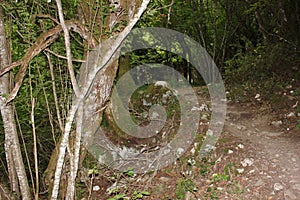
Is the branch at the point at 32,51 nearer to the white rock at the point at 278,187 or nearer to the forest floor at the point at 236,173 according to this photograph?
the forest floor at the point at 236,173

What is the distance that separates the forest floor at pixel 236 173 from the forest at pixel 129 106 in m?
0.02

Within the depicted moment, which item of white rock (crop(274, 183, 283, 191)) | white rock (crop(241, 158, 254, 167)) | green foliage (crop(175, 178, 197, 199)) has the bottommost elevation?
green foliage (crop(175, 178, 197, 199))

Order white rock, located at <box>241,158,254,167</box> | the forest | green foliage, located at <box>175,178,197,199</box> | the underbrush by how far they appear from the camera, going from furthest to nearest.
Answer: the underbrush → white rock, located at <box>241,158,254,167</box> → green foliage, located at <box>175,178,197,199</box> → the forest

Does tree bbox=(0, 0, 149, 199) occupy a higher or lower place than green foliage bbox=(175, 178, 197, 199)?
higher

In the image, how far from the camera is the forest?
12.1 ft

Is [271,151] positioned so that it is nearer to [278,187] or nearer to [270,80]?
[278,187]

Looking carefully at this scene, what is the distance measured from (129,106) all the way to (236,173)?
3597mm

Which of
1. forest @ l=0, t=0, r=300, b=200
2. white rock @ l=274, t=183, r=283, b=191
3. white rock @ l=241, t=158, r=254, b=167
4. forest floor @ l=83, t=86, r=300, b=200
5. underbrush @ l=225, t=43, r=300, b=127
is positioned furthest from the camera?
underbrush @ l=225, t=43, r=300, b=127

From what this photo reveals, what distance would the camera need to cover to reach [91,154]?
561 centimetres

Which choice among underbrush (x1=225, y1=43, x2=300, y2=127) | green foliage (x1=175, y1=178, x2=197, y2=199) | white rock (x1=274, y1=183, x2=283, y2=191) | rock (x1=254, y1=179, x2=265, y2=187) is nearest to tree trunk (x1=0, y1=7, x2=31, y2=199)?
green foliage (x1=175, y1=178, x2=197, y2=199)

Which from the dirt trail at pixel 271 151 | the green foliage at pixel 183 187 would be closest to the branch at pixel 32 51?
the green foliage at pixel 183 187

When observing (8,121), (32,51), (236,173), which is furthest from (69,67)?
(236,173)

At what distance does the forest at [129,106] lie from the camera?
3.70 metres

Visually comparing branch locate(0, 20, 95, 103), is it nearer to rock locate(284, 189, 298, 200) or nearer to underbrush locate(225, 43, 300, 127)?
rock locate(284, 189, 298, 200)
